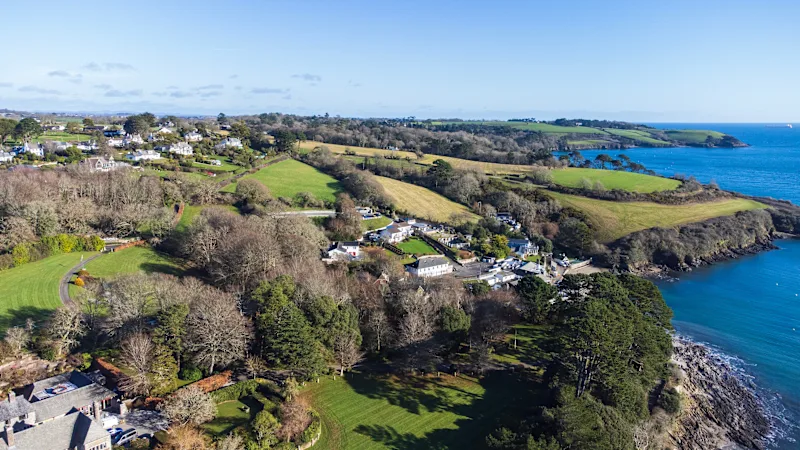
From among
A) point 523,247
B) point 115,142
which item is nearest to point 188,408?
point 523,247

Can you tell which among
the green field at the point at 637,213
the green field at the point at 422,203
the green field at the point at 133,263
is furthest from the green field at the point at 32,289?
the green field at the point at 637,213

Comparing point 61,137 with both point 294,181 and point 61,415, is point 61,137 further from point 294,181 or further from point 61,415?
point 61,415

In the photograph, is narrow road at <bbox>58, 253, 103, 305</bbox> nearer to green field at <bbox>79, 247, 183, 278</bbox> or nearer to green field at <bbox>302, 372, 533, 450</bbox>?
green field at <bbox>79, 247, 183, 278</bbox>

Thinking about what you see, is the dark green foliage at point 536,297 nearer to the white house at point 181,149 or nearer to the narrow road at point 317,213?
the narrow road at point 317,213

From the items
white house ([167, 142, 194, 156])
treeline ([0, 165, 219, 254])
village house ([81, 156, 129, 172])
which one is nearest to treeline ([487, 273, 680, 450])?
treeline ([0, 165, 219, 254])

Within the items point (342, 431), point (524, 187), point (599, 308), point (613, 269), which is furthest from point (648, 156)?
point (342, 431)

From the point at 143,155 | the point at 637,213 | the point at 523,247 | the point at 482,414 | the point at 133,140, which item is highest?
the point at 133,140
